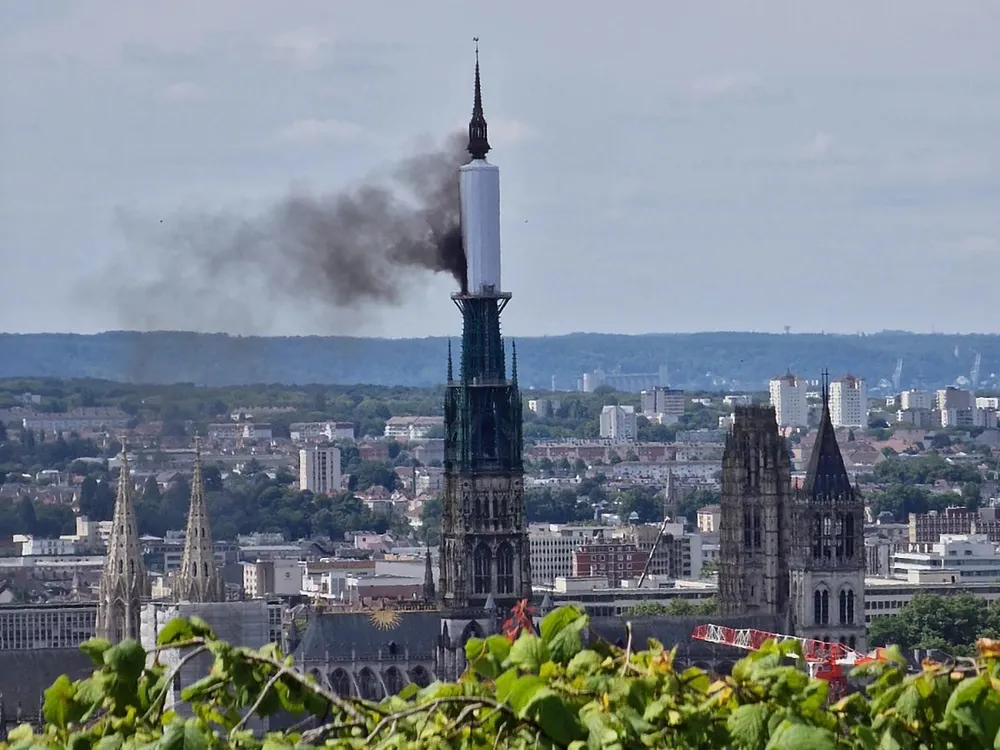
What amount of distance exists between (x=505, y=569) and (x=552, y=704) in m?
66.7

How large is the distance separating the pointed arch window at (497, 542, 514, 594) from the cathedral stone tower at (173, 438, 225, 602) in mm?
6202

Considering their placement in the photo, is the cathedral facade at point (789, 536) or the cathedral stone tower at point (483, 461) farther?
the cathedral facade at point (789, 536)

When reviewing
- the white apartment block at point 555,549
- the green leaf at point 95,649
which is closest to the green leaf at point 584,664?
the green leaf at point 95,649

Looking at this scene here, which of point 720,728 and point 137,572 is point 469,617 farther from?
point 720,728

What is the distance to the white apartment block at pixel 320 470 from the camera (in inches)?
7372

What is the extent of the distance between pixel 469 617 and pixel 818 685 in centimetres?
6274

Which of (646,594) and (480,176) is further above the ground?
(480,176)

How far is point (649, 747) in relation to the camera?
40.5 ft

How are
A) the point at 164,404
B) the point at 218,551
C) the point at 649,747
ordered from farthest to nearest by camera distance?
the point at 218,551
the point at 164,404
the point at 649,747

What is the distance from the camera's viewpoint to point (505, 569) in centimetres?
7894

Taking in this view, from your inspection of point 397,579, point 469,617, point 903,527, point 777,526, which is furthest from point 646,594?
point 903,527

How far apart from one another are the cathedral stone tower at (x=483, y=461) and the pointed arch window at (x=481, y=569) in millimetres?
22

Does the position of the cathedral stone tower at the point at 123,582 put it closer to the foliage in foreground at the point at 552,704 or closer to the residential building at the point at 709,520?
the foliage in foreground at the point at 552,704

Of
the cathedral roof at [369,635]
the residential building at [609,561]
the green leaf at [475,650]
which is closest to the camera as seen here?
the green leaf at [475,650]
